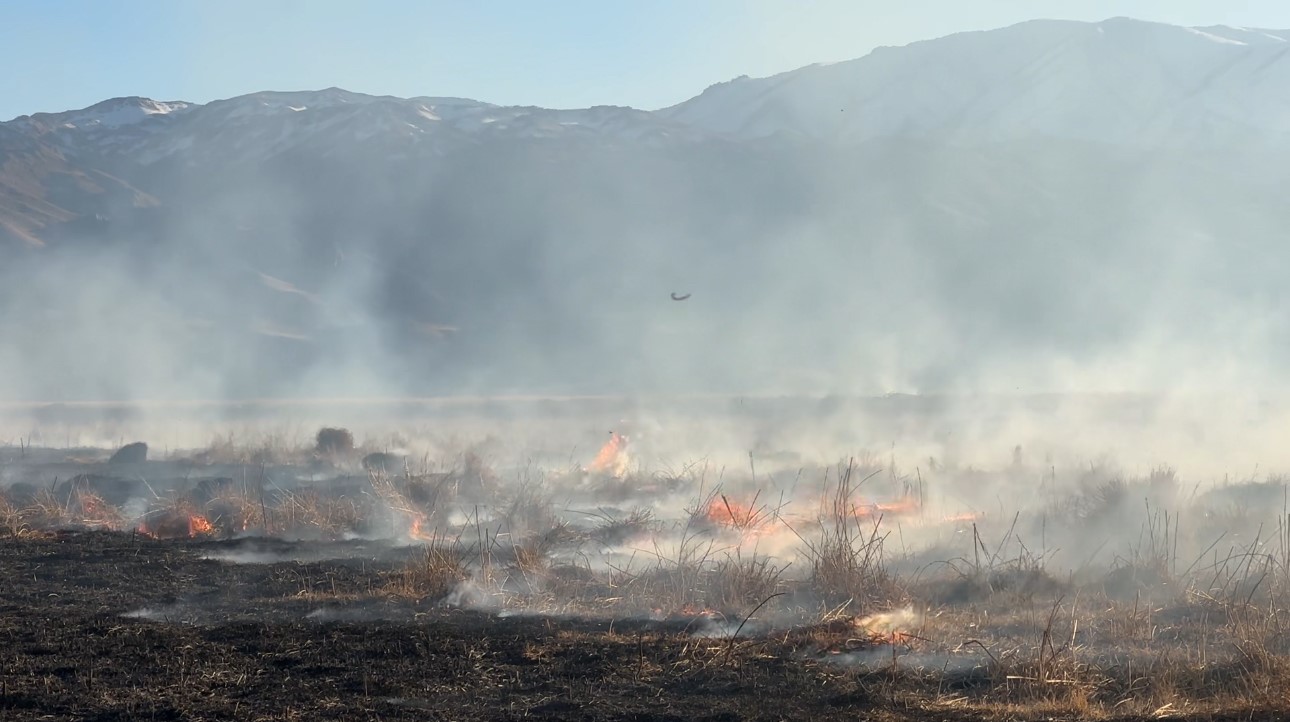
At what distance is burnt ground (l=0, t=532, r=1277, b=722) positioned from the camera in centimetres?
547

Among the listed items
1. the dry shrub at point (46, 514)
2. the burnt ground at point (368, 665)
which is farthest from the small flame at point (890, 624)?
the dry shrub at point (46, 514)

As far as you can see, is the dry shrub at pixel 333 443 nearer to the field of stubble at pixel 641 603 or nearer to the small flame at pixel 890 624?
the field of stubble at pixel 641 603

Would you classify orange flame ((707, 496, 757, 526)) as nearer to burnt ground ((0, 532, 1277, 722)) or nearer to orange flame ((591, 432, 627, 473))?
burnt ground ((0, 532, 1277, 722))

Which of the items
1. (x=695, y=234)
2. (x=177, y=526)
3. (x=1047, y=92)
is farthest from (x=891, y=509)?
(x=1047, y=92)

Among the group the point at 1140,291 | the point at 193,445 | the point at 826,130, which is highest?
the point at 826,130

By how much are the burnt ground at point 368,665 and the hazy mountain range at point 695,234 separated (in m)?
29.3

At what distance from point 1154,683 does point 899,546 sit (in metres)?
5.12

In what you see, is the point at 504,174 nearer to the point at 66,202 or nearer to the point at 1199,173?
the point at 66,202

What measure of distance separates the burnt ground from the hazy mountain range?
29277 mm

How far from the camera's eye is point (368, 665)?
632cm

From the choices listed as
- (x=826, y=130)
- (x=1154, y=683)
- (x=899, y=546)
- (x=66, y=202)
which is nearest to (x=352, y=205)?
(x=66, y=202)

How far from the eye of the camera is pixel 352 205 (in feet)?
232

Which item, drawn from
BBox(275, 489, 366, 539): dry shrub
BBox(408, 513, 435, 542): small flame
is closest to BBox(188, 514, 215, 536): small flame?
BBox(275, 489, 366, 539): dry shrub

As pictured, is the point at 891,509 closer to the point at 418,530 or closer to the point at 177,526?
the point at 418,530
